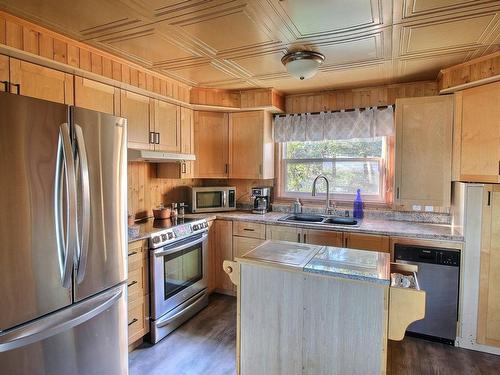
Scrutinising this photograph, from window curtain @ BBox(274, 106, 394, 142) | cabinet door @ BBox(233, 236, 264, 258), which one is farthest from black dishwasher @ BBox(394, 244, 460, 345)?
cabinet door @ BBox(233, 236, 264, 258)

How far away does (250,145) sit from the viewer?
3676 millimetres

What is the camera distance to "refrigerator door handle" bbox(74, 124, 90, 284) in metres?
1.65

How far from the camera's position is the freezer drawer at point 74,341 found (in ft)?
4.61

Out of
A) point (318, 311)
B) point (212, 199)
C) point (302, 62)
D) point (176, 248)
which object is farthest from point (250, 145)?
point (318, 311)

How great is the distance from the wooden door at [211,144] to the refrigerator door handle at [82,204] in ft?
6.42

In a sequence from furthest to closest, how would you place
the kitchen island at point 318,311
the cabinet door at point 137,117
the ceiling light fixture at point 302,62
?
the cabinet door at point 137,117 < the ceiling light fixture at point 302,62 < the kitchen island at point 318,311

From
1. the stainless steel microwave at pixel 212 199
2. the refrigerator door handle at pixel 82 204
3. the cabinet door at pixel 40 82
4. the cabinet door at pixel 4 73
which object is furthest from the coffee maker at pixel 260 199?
the cabinet door at pixel 4 73

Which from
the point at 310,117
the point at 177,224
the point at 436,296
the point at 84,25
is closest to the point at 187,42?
the point at 84,25

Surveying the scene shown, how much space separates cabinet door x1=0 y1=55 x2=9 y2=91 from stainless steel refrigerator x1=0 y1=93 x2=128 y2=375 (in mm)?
540

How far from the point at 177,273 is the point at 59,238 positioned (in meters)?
1.45

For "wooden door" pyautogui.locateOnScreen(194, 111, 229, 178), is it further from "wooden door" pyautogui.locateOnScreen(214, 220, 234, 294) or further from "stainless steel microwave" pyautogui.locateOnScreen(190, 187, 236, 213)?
"wooden door" pyautogui.locateOnScreen(214, 220, 234, 294)

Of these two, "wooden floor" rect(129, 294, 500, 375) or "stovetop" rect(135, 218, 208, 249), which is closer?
"wooden floor" rect(129, 294, 500, 375)

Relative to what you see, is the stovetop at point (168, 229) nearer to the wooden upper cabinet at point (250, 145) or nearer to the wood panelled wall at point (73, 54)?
the wooden upper cabinet at point (250, 145)

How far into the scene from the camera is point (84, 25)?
194cm
